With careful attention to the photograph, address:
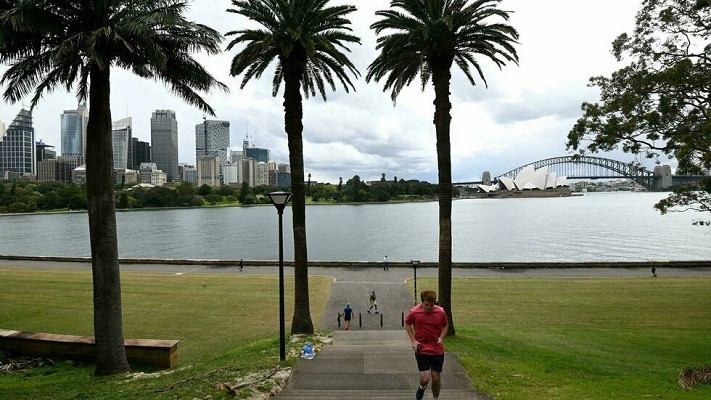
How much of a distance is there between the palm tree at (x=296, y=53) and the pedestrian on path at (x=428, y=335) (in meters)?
8.37

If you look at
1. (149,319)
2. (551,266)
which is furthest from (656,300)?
(149,319)

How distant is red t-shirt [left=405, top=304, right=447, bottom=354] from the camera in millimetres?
6602

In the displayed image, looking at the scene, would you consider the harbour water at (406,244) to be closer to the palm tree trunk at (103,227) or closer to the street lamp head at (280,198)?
the palm tree trunk at (103,227)

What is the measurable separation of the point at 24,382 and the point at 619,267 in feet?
121

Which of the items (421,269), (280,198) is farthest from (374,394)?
(421,269)

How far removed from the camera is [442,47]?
14883mm

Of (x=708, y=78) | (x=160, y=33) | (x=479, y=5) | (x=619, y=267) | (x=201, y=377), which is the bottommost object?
(x=619, y=267)

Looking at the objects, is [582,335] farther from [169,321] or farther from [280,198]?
[169,321]

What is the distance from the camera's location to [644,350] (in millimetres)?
14281

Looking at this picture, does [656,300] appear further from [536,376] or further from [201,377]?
[201,377]

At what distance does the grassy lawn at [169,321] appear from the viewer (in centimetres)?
934

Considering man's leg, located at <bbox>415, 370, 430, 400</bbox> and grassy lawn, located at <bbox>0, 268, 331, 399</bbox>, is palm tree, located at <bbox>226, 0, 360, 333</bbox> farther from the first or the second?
man's leg, located at <bbox>415, 370, 430, 400</bbox>

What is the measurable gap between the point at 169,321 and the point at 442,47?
15211 mm

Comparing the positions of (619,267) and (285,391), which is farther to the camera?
(619,267)
